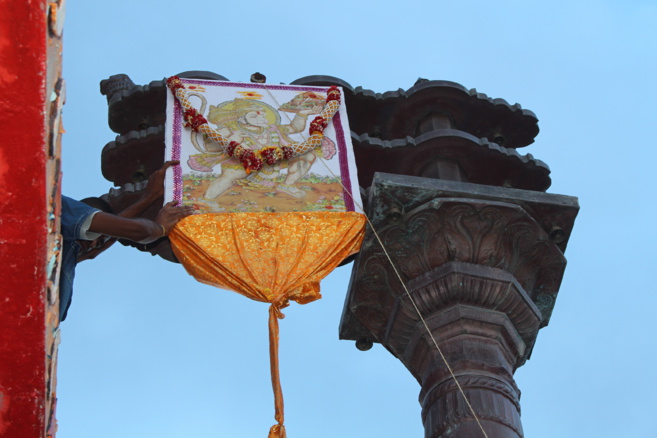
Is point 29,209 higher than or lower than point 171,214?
lower

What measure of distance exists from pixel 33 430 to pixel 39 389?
323 millimetres

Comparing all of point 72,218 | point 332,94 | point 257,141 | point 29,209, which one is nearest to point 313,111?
point 332,94

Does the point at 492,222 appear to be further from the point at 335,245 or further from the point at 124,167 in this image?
the point at 124,167

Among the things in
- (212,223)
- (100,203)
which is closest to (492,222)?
(212,223)

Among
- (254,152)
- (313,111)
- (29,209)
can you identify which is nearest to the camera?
(29,209)

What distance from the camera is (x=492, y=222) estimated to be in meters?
11.4

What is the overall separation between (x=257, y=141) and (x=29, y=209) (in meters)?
4.11

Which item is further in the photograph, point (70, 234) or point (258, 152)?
point (258, 152)

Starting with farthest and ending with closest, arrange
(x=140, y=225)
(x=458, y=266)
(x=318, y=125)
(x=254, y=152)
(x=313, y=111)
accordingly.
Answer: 1. (x=313, y=111)
2. (x=318, y=125)
3. (x=254, y=152)
4. (x=458, y=266)
5. (x=140, y=225)

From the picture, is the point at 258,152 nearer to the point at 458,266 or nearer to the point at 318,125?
the point at 318,125

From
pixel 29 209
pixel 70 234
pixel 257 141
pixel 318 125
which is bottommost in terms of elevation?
pixel 29 209

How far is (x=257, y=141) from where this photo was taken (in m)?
12.3

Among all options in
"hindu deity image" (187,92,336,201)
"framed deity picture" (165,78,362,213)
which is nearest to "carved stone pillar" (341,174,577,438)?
"framed deity picture" (165,78,362,213)

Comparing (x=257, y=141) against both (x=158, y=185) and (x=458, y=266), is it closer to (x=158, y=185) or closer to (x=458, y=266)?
(x=158, y=185)
